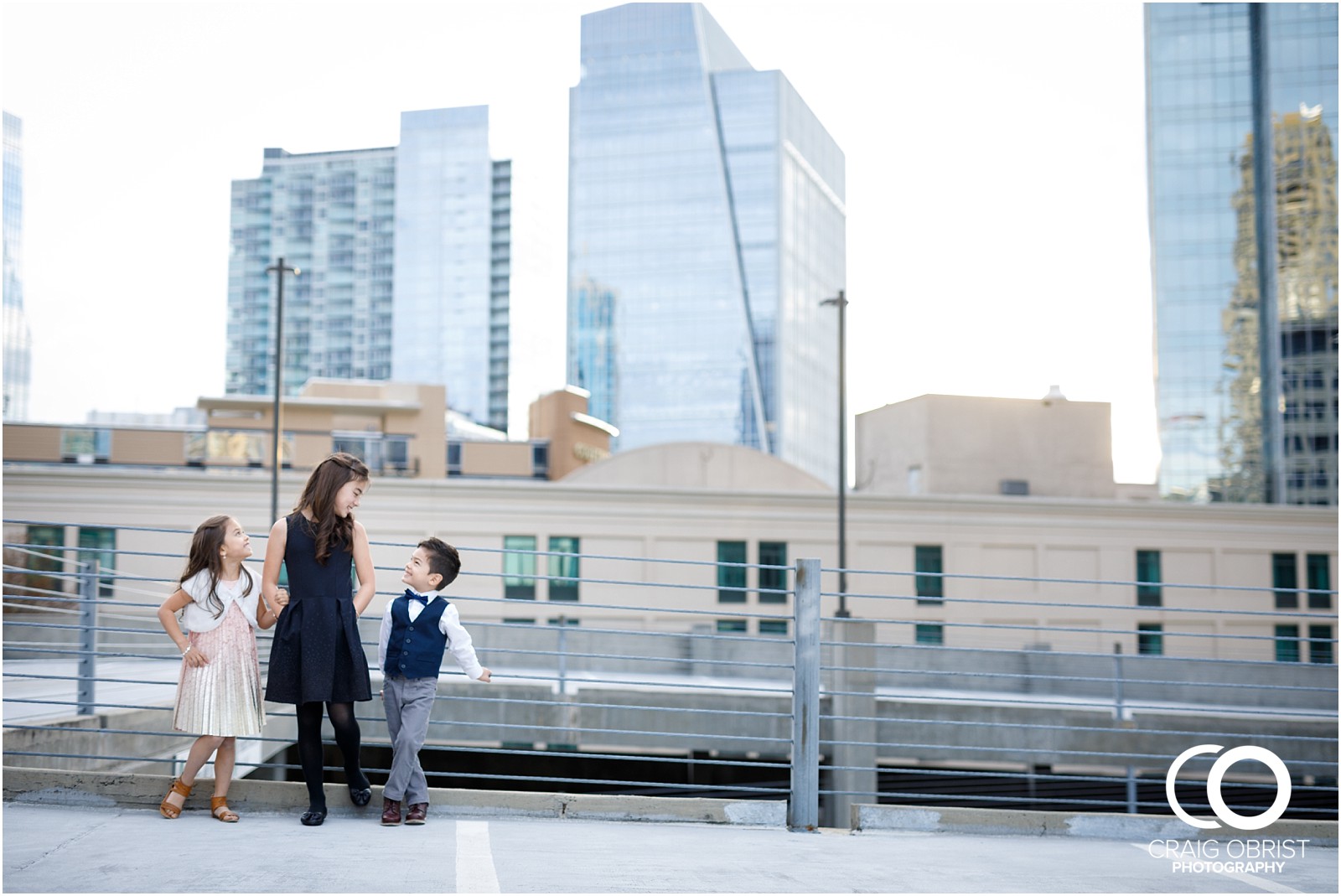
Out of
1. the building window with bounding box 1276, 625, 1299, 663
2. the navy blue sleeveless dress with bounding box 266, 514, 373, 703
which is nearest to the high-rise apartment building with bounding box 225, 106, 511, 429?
the building window with bounding box 1276, 625, 1299, 663

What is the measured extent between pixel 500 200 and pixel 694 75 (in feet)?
93.0

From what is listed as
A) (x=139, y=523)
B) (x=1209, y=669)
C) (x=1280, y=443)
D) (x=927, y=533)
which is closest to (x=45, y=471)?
(x=139, y=523)

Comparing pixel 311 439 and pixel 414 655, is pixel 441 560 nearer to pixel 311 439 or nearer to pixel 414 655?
pixel 414 655

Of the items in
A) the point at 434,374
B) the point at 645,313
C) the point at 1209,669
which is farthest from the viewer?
the point at 434,374

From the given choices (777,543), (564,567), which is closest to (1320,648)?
(777,543)

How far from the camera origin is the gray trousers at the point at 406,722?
5.81m

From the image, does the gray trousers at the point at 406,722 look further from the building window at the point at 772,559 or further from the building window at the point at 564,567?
the building window at the point at 772,559

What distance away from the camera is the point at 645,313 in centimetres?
13638

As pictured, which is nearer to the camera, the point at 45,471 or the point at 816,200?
the point at 45,471

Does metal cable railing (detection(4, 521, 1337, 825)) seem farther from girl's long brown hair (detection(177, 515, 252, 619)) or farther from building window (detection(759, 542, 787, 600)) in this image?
girl's long brown hair (detection(177, 515, 252, 619))

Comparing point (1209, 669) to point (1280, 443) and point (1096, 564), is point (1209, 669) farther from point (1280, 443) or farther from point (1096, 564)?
point (1280, 443)

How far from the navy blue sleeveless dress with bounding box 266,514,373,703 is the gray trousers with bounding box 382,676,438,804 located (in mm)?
180

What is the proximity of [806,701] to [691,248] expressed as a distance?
132018mm

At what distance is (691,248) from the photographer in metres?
136
